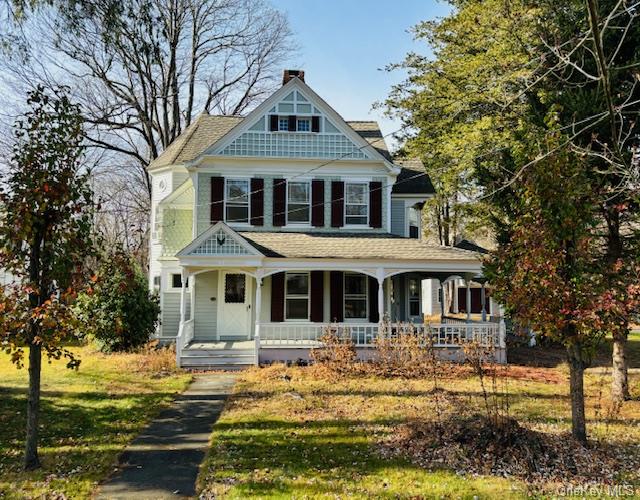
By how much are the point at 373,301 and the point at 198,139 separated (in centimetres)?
974

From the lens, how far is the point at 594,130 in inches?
426

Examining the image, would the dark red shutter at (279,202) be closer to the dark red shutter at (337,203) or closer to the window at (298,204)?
the window at (298,204)

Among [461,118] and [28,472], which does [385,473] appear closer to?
[28,472]

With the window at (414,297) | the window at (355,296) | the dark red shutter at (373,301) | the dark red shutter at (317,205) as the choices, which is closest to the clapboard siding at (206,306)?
the dark red shutter at (317,205)

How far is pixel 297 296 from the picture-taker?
16.4 metres

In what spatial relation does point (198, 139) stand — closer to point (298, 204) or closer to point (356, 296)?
point (298, 204)

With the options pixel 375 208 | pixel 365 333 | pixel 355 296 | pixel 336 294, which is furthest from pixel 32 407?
pixel 375 208

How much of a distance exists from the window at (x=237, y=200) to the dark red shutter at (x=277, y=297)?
241 centimetres

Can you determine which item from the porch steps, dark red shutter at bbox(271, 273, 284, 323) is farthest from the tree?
dark red shutter at bbox(271, 273, 284, 323)

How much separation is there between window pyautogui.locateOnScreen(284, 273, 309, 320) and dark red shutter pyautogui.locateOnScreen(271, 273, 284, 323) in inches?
7.7

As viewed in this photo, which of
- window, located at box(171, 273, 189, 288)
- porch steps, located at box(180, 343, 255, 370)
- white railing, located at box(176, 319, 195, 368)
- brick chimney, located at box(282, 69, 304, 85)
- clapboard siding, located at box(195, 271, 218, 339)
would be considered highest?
brick chimney, located at box(282, 69, 304, 85)

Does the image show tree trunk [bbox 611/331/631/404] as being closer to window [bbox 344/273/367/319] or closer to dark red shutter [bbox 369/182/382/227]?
window [bbox 344/273/367/319]

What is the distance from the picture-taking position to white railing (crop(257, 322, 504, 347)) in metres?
14.4

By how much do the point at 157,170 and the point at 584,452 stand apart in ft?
60.7
